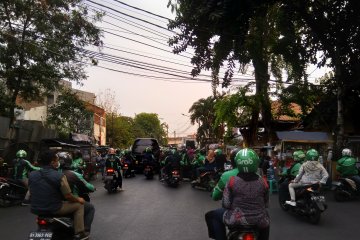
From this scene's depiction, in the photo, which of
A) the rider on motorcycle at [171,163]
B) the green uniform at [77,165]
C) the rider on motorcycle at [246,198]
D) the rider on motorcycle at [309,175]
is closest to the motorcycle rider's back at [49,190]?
the rider on motorcycle at [246,198]

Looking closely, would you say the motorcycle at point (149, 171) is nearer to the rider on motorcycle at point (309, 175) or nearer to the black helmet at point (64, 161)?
the rider on motorcycle at point (309, 175)

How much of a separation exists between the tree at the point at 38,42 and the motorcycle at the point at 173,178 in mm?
7261

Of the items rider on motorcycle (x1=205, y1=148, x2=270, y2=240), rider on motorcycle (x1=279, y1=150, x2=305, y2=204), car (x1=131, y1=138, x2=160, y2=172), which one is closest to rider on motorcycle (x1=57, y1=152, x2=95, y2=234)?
rider on motorcycle (x1=205, y1=148, x2=270, y2=240)

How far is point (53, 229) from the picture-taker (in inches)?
253

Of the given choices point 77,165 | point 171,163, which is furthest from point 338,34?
point 77,165

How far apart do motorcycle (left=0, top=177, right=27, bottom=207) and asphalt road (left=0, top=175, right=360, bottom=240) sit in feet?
0.89

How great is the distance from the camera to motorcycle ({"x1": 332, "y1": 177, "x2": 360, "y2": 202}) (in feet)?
45.5

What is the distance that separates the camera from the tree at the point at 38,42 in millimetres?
21719

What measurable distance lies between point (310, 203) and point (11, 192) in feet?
27.1

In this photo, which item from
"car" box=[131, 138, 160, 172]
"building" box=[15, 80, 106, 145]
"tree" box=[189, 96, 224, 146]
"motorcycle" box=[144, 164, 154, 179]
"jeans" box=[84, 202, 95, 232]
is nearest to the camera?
"jeans" box=[84, 202, 95, 232]

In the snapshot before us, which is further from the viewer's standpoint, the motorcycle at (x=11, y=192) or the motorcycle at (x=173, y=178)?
the motorcycle at (x=173, y=178)

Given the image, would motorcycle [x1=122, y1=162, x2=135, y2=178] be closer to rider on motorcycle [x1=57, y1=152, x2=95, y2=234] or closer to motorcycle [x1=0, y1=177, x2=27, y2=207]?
motorcycle [x1=0, y1=177, x2=27, y2=207]

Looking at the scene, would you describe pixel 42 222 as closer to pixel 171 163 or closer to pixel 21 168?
pixel 21 168

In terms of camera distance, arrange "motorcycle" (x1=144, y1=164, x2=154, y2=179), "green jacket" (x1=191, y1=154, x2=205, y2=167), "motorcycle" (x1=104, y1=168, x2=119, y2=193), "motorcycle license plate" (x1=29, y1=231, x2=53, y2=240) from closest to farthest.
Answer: "motorcycle license plate" (x1=29, y1=231, x2=53, y2=240)
"motorcycle" (x1=104, y1=168, x2=119, y2=193)
"green jacket" (x1=191, y1=154, x2=205, y2=167)
"motorcycle" (x1=144, y1=164, x2=154, y2=179)
